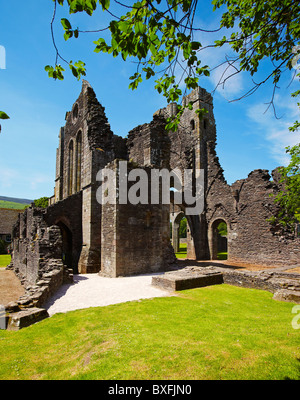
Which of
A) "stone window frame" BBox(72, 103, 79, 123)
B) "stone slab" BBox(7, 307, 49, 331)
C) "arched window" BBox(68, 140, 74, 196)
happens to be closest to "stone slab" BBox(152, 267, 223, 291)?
"stone slab" BBox(7, 307, 49, 331)

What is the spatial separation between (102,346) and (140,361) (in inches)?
35.1

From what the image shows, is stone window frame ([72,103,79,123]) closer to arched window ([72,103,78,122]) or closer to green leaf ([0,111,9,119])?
arched window ([72,103,78,122])

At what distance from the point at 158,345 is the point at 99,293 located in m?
4.61

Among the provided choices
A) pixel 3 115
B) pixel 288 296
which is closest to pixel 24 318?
pixel 3 115

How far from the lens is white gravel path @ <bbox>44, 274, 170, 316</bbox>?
6.91m

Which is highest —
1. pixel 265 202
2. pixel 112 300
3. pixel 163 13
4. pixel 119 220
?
pixel 163 13

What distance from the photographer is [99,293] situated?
27.0 feet

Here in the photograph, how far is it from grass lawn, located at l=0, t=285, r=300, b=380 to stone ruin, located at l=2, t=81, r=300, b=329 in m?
1.42

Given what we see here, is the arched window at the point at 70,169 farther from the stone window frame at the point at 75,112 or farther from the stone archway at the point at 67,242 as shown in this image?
the stone archway at the point at 67,242

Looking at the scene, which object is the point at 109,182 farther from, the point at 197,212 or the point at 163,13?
the point at 197,212

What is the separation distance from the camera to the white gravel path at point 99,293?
6.91 m

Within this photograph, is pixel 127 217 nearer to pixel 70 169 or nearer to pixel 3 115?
pixel 3 115

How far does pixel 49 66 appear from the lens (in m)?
3.38
